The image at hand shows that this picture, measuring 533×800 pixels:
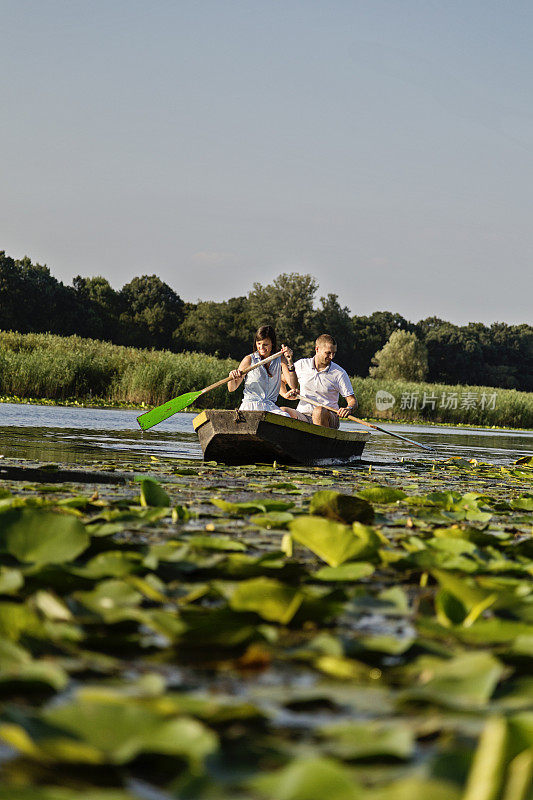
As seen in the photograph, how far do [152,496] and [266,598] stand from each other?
1.64 metres

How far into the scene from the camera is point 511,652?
1.30 metres

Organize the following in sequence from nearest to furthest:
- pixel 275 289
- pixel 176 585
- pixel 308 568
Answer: pixel 176 585
pixel 308 568
pixel 275 289

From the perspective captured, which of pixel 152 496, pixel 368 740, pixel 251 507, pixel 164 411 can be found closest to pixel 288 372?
pixel 164 411

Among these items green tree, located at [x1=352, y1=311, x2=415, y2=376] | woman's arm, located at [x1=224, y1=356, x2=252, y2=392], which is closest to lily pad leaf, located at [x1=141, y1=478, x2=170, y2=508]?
woman's arm, located at [x1=224, y1=356, x2=252, y2=392]

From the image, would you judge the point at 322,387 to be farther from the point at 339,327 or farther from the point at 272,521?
the point at 339,327

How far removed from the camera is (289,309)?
49938mm

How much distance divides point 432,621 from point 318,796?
2.65 feet

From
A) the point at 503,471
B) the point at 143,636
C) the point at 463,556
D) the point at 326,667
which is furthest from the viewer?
the point at 503,471

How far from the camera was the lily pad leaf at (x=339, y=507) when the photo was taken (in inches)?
113

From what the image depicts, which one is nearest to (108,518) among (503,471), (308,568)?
(308,568)

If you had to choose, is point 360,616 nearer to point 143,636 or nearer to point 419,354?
point 143,636

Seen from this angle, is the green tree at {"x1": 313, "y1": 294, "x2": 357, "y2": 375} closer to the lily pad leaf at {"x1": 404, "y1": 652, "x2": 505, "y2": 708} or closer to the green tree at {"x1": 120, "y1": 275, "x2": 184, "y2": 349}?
the green tree at {"x1": 120, "y1": 275, "x2": 184, "y2": 349}

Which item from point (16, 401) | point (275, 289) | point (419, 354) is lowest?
point (16, 401)

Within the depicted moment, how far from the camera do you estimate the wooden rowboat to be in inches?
247
